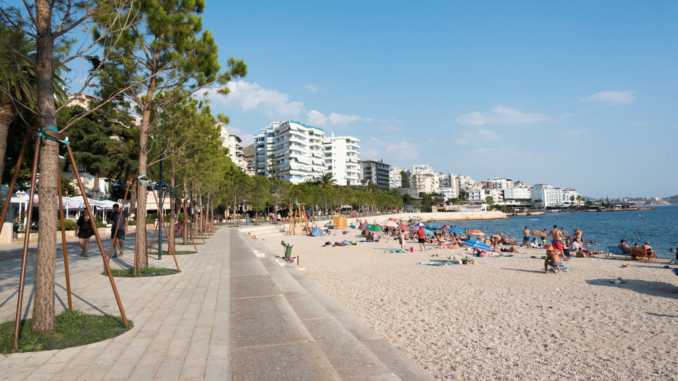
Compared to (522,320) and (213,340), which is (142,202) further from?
(522,320)

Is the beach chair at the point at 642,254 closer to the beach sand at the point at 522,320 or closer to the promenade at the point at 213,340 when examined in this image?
the beach sand at the point at 522,320

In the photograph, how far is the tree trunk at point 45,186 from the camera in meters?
4.64

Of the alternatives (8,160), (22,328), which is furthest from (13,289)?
(8,160)

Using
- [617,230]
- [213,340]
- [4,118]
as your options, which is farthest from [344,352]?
[617,230]

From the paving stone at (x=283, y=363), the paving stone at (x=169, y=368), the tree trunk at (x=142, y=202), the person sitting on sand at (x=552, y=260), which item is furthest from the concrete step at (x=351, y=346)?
the person sitting on sand at (x=552, y=260)

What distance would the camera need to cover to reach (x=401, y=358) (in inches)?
194

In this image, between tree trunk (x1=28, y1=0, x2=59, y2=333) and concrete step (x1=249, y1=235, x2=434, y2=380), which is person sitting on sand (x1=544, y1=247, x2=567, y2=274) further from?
tree trunk (x1=28, y1=0, x2=59, y2=333)

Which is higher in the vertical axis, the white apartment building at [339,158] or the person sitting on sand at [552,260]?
the white apartment building at [339,158]

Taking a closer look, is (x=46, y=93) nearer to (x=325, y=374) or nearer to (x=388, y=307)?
(x=325, y=374)

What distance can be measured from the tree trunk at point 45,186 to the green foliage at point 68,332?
168 mm

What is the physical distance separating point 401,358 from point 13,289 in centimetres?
797

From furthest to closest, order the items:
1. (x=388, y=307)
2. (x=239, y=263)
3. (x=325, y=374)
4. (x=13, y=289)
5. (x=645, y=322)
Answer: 1. (x=239, y=263)
2. (x=388, y=307)
3. (x=13, y=289)
4. (x=645, y=322)
5. (x=325, y=374)

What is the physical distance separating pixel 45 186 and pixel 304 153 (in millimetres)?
110205

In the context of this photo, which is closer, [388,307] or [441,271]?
[388,307]
